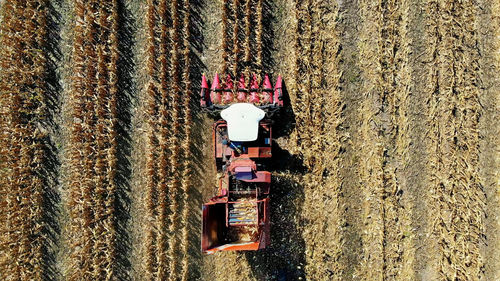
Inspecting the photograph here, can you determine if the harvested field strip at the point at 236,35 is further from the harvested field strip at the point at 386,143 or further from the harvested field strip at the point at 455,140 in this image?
the harvested field strip at the point at 455,140

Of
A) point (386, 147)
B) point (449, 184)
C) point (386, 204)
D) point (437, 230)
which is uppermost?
point (386, 147)

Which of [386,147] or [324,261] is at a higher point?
[386,147]

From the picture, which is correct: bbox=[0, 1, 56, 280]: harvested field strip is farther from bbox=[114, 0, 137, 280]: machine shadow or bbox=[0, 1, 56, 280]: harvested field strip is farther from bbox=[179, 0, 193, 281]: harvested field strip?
bbox=[179, 0, 193, 281]: harvested field strip

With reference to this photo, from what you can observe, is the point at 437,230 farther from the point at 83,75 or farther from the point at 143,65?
the point at 83,75

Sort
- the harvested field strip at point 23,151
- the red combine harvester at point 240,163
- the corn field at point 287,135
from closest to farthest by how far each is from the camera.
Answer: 1. the red combine harvester at point 240,163
2. the harvested field strip at point 23,151
3. the corn field at point 287,135

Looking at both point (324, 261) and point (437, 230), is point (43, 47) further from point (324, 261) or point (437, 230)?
point (437, 230)

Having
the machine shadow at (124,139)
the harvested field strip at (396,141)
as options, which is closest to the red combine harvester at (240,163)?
the machine shadow at (124,139)

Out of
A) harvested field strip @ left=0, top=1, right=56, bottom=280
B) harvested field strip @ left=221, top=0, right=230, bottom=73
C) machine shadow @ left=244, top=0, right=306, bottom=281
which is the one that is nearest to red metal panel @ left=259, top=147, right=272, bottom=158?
machine shadow @ left=244, top=0, right=306, bottom=281

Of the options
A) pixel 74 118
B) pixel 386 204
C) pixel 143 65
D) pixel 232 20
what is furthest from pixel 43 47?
pixel 386 204
